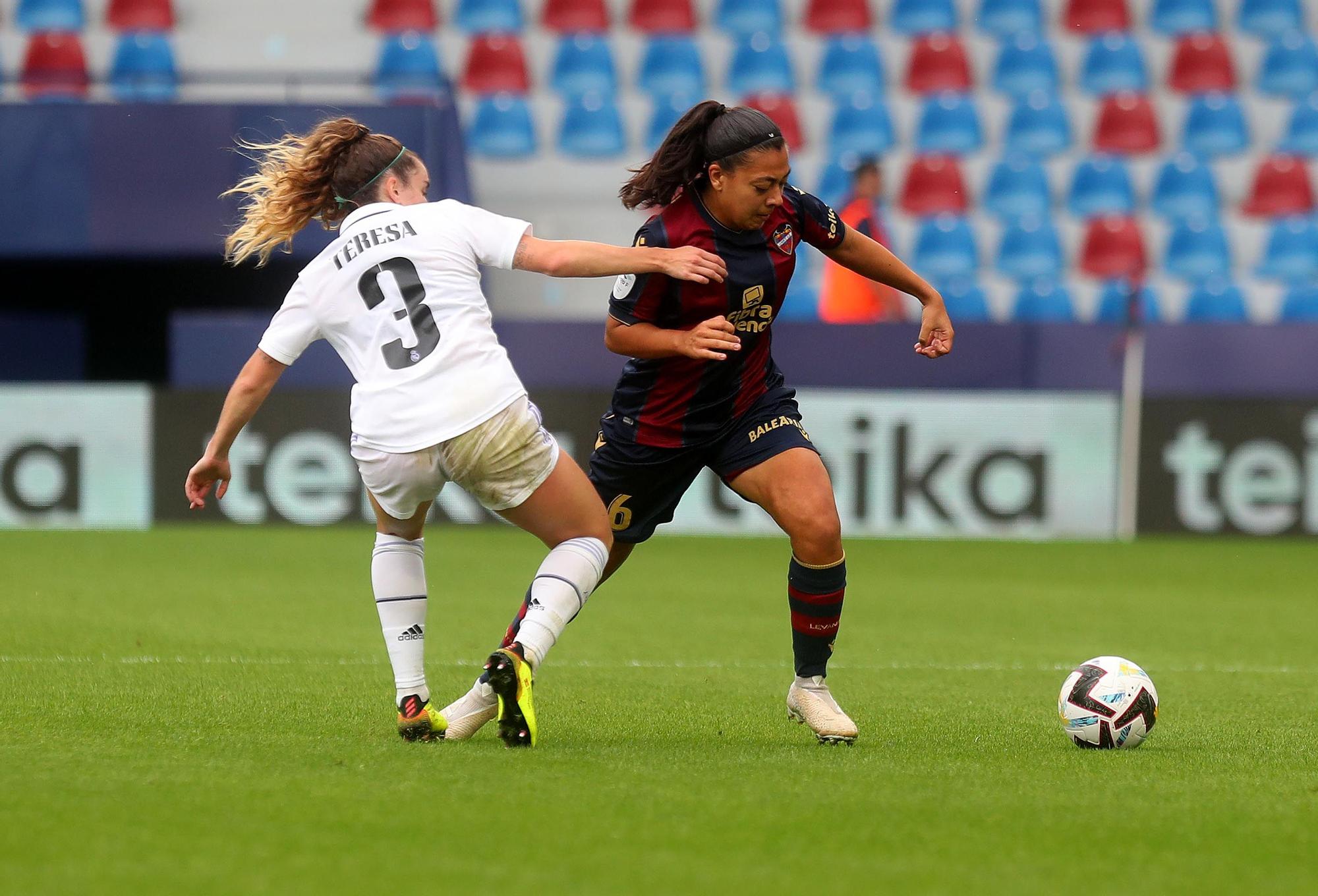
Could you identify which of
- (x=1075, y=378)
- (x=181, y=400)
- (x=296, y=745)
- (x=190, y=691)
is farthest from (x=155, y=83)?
(x=296, y=745)

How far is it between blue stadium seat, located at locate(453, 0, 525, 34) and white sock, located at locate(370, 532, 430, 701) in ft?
39.5

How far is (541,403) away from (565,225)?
2.93 metres

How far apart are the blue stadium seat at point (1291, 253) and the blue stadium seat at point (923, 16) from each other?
11.6 feet

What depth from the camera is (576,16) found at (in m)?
16.2

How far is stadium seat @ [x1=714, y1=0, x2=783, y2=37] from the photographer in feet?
53.6

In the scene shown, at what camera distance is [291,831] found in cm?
335

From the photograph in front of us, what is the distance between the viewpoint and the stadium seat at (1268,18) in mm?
16875

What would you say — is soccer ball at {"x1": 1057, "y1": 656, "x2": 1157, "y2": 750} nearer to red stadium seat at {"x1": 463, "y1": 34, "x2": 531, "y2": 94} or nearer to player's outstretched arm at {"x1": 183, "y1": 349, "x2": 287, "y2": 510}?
player's outstretched arm at {"x1": 183, "y1": 349, "x2": 287, "y2": 510}

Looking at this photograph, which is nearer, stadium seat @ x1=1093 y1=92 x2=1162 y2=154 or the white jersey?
the white jersey

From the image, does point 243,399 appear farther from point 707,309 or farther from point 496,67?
point 496,67

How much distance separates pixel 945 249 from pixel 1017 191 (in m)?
1.09

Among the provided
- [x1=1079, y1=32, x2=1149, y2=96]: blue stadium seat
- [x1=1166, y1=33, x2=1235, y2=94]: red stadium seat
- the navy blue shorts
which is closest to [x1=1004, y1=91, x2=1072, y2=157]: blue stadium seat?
[x1=1079, y1=32, x2=1149, y2=96]: blue stadium seat

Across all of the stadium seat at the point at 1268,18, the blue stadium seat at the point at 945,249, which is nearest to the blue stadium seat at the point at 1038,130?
the blue stadium seat at the point at 945,249

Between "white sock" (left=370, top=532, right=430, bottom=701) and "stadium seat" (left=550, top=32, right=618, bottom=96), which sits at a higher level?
"stadium seat" (left=550, top=32, right=618, bottom=96)
